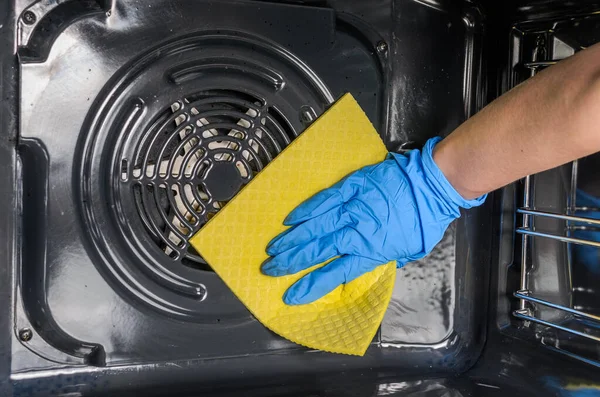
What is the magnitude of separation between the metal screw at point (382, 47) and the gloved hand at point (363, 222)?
31 cm

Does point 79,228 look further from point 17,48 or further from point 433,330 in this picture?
point 433,330

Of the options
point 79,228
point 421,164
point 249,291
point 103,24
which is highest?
point 103,24

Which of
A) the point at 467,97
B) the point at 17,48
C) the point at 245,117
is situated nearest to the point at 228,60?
the point at 245,117

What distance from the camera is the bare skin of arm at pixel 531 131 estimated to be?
0.86 meters

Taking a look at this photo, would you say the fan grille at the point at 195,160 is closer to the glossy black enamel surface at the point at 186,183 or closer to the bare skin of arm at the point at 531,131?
the glossy black enamel surface at the point at 186,183

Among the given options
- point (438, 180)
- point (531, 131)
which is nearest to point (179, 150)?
point (438, 180)

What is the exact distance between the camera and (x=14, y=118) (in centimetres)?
108

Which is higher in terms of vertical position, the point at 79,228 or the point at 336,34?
the point at 336,34

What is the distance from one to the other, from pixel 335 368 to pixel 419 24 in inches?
32.2

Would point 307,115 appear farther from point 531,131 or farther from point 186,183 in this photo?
point 531,131

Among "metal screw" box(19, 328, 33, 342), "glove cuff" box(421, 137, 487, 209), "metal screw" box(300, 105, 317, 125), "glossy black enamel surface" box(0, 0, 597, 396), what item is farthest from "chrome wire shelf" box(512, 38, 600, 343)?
"metal screw" box(19, 328, 33, 342)

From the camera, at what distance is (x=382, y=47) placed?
52.7 inches

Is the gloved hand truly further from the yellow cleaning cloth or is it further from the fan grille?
the fan grille

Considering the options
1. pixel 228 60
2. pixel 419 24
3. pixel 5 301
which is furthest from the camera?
pixel 419 24
